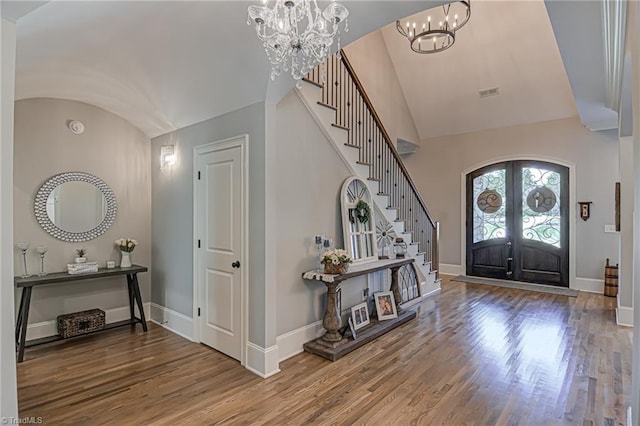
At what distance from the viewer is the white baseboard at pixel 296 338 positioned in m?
3.22

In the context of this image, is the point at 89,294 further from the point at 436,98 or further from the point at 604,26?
the point at 436,98

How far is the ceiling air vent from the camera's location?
21.0 ft

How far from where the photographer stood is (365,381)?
9.28 ft

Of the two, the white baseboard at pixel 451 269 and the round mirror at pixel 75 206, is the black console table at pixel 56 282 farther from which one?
the white baseboard at pixel 451 269

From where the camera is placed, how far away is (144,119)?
4113 mm

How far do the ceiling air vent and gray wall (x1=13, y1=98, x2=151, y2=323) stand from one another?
613cm

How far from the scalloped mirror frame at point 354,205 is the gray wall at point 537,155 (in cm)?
395

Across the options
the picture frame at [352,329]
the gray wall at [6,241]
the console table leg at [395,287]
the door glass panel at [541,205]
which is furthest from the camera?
the door glass panel at [541,205]

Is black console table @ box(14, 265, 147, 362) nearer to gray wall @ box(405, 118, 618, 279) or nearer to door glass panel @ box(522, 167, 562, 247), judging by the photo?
gray wall @ box(405, 118, 618, 279)

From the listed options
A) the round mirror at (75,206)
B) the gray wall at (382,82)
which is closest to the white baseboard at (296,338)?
the round mirror at (75,206)

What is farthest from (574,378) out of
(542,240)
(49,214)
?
(49,214)

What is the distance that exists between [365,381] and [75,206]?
3.82m

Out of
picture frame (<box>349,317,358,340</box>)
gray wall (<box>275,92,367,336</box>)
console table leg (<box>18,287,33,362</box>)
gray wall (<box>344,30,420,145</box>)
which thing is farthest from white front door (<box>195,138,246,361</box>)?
gray wall (<box>344,30,420,145</box>)

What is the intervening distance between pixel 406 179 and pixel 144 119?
390 cm
